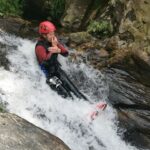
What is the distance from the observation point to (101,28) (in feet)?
31.9

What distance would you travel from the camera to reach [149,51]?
8.26 meters

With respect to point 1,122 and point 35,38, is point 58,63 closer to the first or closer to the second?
point 35,38

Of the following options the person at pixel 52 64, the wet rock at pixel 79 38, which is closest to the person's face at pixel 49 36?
the person at pixel 52 64

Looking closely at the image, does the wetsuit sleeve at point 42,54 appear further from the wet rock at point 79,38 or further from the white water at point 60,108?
the wet rock at point 79,38

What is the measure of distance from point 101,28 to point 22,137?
16.8 feet

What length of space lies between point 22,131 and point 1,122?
0.96ft

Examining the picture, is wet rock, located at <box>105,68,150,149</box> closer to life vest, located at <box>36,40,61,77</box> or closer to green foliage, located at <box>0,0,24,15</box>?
life vest, located at <box>36,40,61,77</box>

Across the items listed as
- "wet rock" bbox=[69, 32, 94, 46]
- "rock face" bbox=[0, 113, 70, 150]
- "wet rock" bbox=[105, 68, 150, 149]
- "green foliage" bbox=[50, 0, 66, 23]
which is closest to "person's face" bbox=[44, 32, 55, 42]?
"wet rock" bbox=[69, 32, 94, 46]

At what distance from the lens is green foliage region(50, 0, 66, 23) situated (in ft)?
37.3

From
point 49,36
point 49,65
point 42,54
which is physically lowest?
point 49,65

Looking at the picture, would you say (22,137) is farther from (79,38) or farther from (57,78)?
(79,38)

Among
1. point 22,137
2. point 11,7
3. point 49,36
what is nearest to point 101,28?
point 49,36

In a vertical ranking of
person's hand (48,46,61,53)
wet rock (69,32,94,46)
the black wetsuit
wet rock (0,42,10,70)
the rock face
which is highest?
the rock face

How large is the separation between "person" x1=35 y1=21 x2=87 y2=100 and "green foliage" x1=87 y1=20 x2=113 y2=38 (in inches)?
58.3
